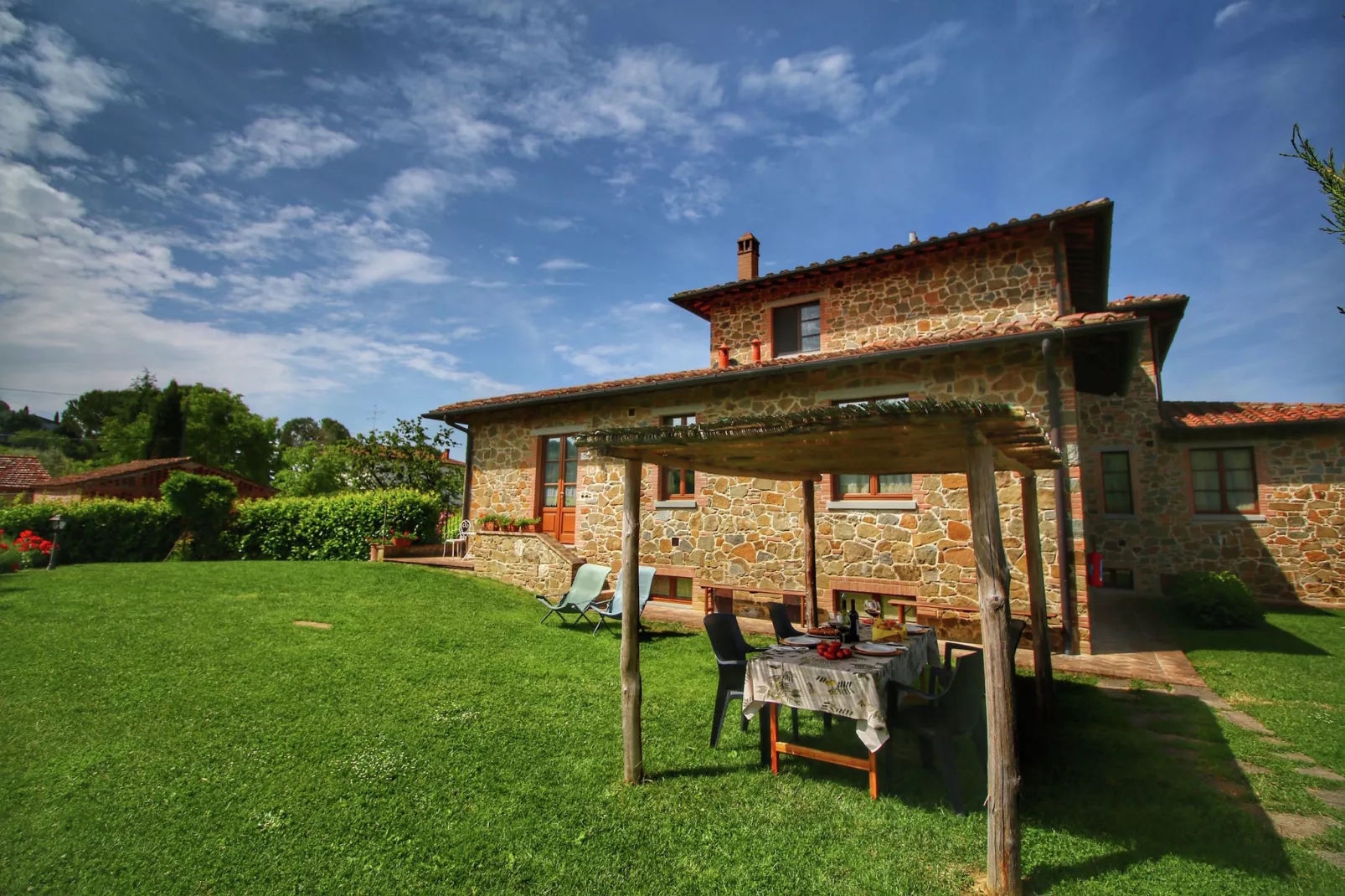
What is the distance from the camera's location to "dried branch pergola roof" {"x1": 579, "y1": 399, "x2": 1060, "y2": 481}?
2977 millimetres

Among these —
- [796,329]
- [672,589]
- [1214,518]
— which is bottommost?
[672,589]

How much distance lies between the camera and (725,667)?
14.4 feet

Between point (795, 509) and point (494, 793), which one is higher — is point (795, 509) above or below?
above

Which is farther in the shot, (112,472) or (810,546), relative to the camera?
(112,472)

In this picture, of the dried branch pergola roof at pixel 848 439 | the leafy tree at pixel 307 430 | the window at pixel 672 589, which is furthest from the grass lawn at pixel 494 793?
the leafy tree at pixel 307 430

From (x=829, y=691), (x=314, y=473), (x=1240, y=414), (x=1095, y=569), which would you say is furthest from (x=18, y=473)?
(x=1240, y=414)

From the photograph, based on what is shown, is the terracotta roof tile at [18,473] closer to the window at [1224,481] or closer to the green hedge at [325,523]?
the green hedge at [325,523]

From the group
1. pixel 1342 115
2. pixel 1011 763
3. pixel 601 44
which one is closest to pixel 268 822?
pixel 1011 763

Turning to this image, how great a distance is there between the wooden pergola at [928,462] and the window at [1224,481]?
9.13 m

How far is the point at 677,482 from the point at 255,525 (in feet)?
36.6

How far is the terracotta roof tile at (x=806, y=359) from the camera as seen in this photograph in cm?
697

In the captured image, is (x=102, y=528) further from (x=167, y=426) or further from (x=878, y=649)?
(x=167, y=426)

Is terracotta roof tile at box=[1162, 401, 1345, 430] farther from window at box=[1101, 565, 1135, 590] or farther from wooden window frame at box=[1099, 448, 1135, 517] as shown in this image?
window at box=[1101, 565, 1135, 590]

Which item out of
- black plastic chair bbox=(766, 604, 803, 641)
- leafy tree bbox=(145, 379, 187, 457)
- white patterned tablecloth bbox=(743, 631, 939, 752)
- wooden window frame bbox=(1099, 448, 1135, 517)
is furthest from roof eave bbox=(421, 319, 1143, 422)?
leafy tree bbox=(145, 379, 187, 457)
